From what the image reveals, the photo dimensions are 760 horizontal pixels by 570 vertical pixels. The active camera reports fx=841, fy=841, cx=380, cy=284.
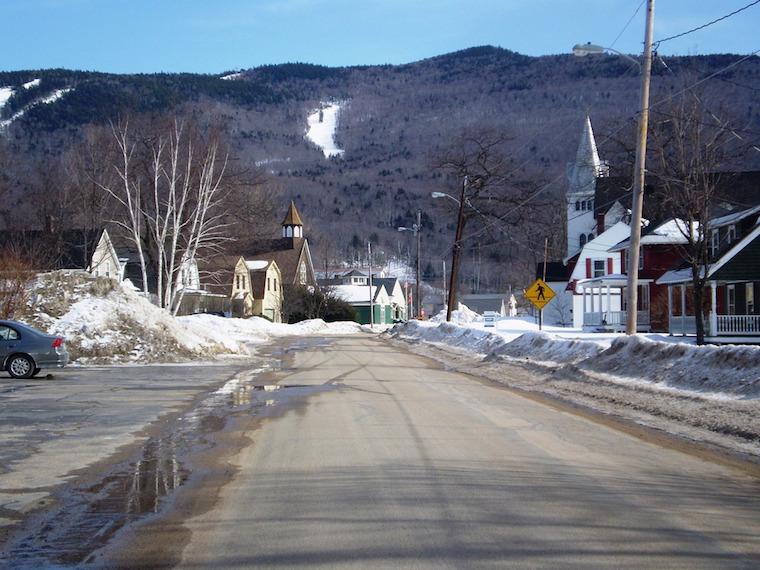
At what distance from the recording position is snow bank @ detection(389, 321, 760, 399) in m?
15.4

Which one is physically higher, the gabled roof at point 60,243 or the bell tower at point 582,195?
the bell tower at point 582,195

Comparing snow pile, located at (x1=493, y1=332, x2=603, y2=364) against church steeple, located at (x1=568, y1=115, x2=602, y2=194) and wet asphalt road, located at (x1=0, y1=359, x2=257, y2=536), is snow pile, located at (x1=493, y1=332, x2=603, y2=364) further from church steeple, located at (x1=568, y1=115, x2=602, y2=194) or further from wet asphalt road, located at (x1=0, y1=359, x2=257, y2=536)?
Result: church steeple, located at (x1=568, y1=115, x2=602, y2=194)

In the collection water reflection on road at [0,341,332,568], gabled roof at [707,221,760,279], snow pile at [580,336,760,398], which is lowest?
water reflection on road at [0,341,332,568]

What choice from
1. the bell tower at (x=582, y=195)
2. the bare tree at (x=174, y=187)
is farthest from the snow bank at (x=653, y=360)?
the bell tower at (x=582, y=195)

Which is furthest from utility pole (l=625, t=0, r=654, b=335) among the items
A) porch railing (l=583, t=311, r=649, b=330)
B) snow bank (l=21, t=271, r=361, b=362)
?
porch railing (l=583, t=311, r=649, b=330)

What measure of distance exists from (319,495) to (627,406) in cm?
926

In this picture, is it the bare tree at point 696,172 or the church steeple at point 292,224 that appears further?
the church steeple at point 292,224

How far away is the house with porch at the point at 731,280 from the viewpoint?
35.6m

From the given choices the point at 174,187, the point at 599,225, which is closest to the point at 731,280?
the point at 174,187

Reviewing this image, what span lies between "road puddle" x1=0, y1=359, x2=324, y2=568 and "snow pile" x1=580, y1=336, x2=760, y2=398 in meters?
8.95

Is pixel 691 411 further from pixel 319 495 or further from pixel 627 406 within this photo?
pixel 319 495

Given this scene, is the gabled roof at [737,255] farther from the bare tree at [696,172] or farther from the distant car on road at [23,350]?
the distant car on road at [23,350]

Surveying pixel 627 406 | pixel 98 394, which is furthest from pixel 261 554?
pixel 98 394

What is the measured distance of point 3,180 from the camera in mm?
59031
